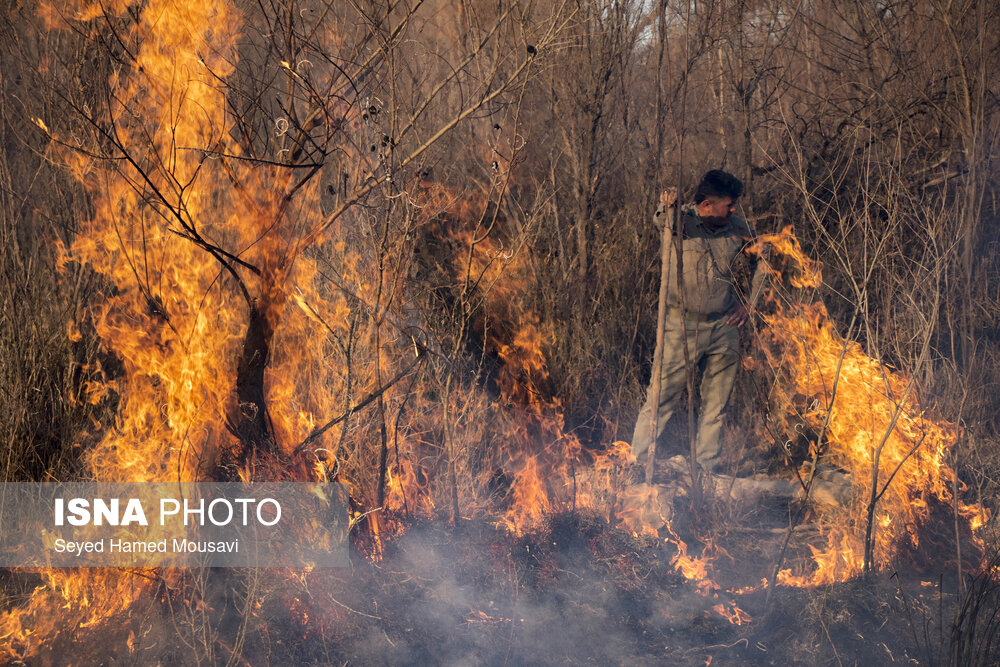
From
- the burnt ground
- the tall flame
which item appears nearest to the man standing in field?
the tall flame

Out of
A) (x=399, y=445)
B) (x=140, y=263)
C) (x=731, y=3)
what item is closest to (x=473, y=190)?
(x=731, y=3)

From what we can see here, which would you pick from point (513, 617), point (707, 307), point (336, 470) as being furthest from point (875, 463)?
point (336, 470)

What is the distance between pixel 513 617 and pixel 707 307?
93.5 inches

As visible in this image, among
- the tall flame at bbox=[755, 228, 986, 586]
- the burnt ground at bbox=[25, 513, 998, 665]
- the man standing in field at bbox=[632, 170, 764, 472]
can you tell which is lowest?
the burnt ground at bbox=[25, 513, 998, 665]

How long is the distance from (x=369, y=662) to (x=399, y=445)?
1.41m

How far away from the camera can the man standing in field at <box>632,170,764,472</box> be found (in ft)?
15.5

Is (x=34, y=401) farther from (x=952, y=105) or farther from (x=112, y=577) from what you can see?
(x=952, y=105)

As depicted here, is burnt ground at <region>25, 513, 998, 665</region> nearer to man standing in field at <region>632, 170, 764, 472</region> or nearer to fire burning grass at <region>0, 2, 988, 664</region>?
fire burning grass at <region>0, 2, 988, 664</region>

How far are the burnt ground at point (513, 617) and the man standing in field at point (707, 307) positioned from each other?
47.7 inches

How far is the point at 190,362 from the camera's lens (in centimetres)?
357

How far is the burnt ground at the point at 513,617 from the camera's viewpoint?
127 inches

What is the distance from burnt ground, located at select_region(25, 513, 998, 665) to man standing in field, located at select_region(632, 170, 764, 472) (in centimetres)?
121

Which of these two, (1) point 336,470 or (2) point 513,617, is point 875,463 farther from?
(1) point 336,470

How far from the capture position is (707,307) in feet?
15.9
